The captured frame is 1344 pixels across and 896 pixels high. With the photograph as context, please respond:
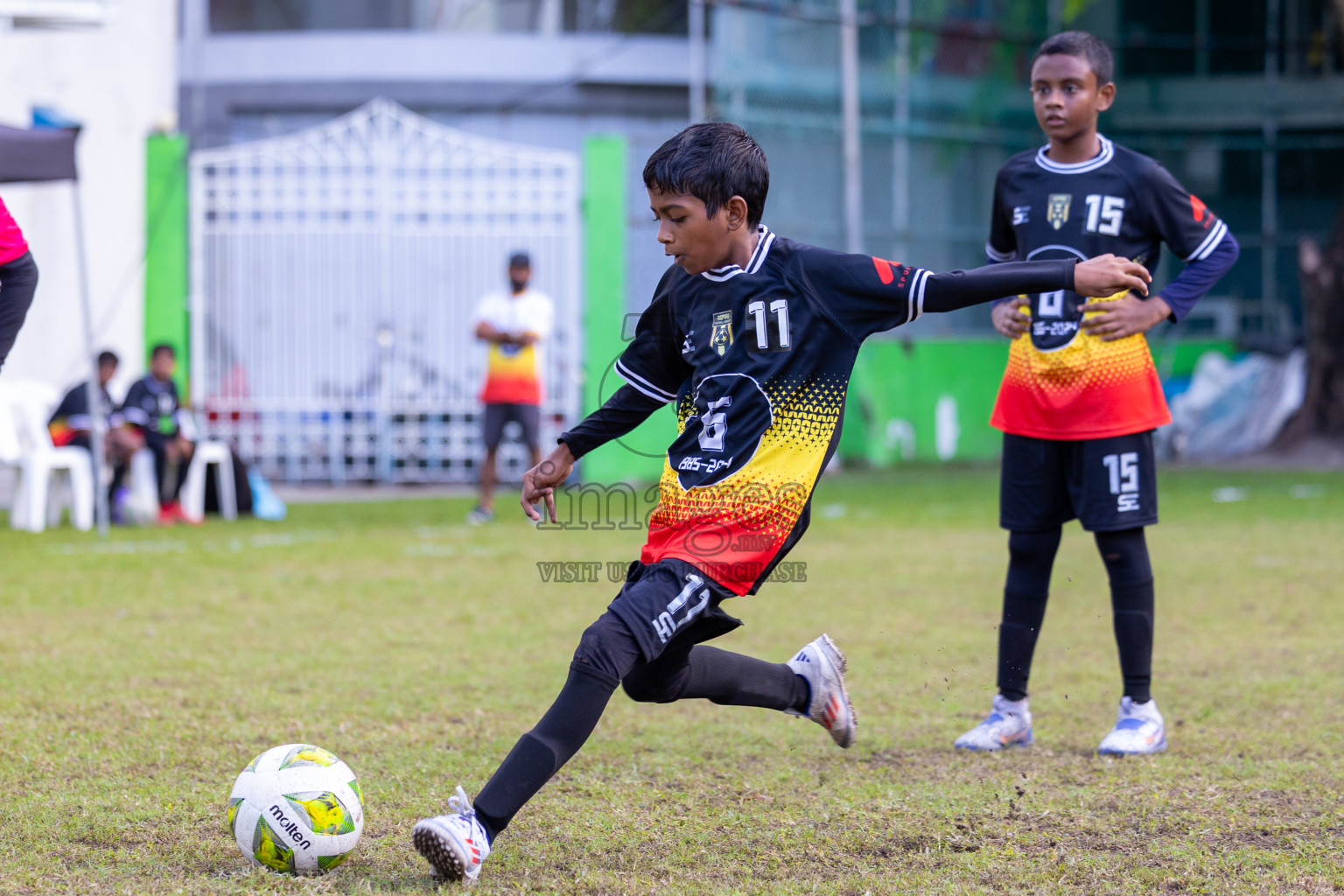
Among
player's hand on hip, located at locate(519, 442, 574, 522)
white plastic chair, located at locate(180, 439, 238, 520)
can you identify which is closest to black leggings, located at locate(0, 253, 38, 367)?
player's hand on hip, located at locate(519, 442, 574, 522)

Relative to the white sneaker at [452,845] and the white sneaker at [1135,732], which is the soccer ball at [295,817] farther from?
the white sneaker at [1135,732]

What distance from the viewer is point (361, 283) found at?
1419 cm

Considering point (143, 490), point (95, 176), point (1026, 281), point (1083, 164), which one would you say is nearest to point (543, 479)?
point (1026, 281)

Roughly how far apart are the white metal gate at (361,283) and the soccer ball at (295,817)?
Result: 1104 centimetres

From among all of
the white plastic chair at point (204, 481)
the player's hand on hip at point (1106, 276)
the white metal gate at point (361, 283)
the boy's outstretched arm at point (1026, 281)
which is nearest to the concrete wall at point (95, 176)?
the white metal gate at point (361, 283)

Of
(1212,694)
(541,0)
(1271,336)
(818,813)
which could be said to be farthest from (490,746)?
(1271,336)

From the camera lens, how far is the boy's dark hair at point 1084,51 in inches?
165

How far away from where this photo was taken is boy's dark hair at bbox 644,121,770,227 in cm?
312

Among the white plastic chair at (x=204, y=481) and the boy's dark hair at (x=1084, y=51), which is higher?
the boy's dark hair at (x=1084, y=51)

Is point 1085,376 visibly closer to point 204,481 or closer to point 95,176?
point 204,481

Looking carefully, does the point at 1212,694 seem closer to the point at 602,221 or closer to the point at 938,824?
the point at 938,824

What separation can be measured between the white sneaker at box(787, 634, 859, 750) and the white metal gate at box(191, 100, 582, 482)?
10.4m

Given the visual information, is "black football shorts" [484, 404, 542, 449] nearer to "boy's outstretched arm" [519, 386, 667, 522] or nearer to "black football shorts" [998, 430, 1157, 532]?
"black football shorts" [998, 430, 1157, 532]

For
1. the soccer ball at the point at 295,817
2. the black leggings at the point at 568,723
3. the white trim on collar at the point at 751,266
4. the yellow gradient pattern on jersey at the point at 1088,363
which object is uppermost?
the white trim on collar at the point at 751,266
